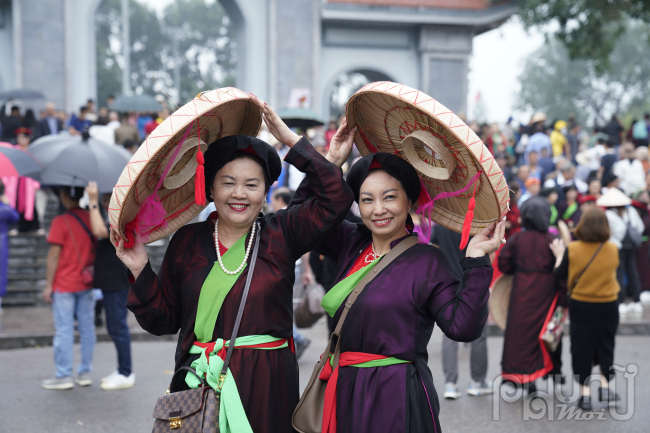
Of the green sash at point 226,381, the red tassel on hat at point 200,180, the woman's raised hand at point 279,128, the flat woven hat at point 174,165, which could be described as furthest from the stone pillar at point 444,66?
the green sash at point 226,381

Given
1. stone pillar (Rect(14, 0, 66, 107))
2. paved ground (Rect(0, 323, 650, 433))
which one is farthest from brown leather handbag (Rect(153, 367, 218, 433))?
stone pillar (Rect(14, 0, 66, 107))

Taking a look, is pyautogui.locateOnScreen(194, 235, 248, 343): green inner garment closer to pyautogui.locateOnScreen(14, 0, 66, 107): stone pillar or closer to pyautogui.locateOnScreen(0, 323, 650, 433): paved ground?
pyautogui.locateOnScreen(0, 323, 650, 433): paved ground

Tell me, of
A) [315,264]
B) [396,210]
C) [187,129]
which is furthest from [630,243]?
[187,129]

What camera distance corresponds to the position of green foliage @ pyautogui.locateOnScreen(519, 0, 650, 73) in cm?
1617

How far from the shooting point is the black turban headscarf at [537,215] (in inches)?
228

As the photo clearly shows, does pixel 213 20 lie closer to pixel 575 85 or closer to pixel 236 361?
pixel 575 85

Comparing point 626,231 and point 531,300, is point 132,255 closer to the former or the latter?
point 531,300

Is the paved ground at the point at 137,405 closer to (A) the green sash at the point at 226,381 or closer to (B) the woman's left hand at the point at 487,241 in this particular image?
(A) the green sash at the point at 226,381

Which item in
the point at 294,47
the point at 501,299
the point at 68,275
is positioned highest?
the point at 294,47

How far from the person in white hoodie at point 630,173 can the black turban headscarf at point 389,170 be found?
36.5 ft

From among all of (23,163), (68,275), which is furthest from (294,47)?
(68,275)

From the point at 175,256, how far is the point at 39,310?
7646mm

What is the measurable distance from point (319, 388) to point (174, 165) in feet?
3.92

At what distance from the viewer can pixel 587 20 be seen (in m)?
17.0
